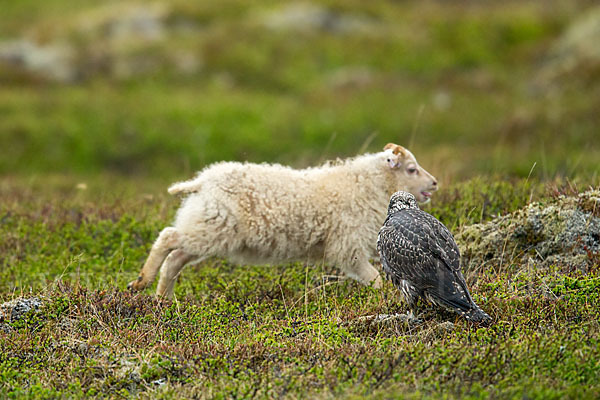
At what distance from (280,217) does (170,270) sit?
54.7 inches

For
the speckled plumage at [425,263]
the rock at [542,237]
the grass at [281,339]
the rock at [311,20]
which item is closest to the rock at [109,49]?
the rock at [311,20]

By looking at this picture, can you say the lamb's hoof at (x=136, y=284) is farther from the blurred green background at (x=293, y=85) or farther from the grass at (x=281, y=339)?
the blurred green background at (x=293, y=85)

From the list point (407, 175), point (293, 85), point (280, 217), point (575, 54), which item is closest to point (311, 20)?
point (293, 85)

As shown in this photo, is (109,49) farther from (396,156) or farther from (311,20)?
(396,156)

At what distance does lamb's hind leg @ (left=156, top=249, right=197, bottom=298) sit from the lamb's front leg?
6.09ft

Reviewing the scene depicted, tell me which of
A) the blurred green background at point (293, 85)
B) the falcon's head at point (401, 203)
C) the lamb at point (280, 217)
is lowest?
the blurred green background at point (293, 85)

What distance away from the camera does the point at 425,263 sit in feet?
21.5

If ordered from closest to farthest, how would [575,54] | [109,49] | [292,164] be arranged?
[292,164] < [575,54] < [109,49]

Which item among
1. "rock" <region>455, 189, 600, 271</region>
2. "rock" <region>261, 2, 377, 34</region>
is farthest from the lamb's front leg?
"rock" <region>261, 2, 377, 34</region>

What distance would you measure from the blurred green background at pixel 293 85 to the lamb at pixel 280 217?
5034mm

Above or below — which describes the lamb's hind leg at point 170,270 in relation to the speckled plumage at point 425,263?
below

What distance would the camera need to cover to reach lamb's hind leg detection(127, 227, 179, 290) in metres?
8.30

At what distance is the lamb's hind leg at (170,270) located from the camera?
27.4 feet

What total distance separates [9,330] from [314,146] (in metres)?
14.7
